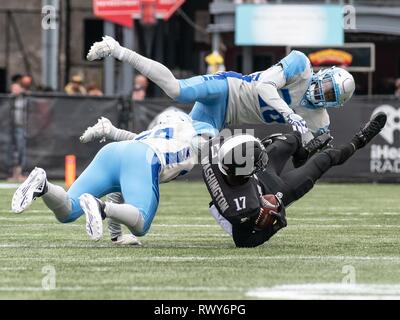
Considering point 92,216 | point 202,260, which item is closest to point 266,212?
point 202,260

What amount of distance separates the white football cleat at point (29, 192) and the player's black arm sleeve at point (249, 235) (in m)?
1.37

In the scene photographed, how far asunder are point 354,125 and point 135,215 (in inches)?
399

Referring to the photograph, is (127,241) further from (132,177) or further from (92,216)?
(92,216)

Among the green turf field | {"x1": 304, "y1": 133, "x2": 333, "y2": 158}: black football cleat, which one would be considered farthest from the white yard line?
{"x1": 304, "y1": 133, "x2": 333, "y2": 158}: black football cleat

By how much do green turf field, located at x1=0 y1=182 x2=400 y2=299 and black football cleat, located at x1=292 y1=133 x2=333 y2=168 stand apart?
59 cm

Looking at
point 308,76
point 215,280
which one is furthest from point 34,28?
point 215,280

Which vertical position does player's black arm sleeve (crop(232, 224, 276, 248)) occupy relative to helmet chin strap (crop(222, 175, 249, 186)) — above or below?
below

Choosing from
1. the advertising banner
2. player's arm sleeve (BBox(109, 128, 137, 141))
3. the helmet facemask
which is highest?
the helmet facemask

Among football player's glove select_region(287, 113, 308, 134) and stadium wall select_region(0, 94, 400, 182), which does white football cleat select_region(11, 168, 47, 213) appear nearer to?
football player's glove select_region(287, 113, 308, 134)

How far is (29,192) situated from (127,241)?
1075mm

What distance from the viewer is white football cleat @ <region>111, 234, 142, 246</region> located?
27.8 ft

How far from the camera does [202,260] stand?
24.5ft

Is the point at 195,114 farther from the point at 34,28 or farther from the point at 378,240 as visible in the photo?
the point at 34,28

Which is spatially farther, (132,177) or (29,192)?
(132,177)
